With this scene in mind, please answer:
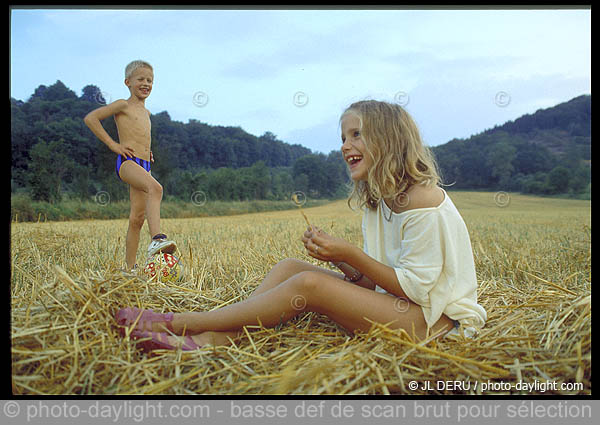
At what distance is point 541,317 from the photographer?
6.39 feet

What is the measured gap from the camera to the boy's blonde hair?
270 cm

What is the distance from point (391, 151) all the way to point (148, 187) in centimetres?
162

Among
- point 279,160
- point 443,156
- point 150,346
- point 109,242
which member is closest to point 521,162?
point 443,156

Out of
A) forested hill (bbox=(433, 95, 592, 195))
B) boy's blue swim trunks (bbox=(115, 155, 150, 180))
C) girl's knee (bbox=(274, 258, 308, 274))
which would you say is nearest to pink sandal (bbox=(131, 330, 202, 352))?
girl's knee (bbox=(274, 258, 308, 274))

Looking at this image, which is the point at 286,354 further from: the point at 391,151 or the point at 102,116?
the point at 102,116

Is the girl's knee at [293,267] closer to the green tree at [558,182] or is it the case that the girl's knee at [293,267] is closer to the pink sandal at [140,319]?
the pink sandal at [140,319]

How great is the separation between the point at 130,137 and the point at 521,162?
29527 mm

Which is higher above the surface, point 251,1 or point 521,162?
point 521,162

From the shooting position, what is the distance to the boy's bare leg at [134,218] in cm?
296

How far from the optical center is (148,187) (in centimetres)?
277

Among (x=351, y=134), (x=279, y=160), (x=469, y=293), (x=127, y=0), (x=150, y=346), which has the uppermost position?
(x=279, y=160)

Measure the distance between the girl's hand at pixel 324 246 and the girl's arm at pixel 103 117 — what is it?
151cm

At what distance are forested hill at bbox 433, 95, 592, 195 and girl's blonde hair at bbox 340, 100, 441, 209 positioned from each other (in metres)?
20.2
